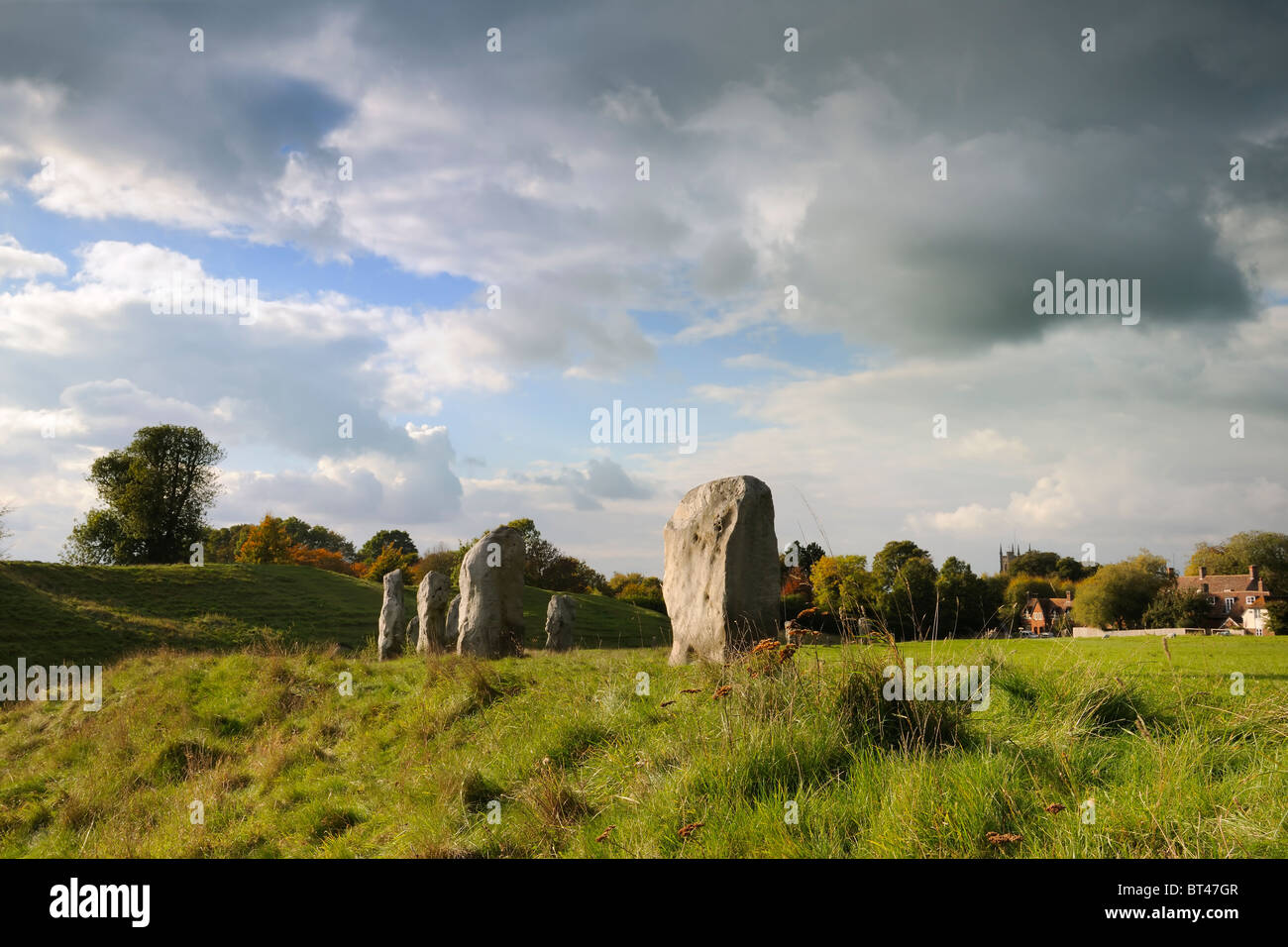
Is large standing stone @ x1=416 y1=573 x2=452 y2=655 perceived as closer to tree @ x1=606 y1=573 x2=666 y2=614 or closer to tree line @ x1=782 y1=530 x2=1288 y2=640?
tree line @ x1=782 y1=530 x2=1288 y2=640

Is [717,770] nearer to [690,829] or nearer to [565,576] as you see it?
[690,829]

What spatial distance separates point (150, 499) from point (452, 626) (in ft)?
138

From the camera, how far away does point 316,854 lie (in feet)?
23.7

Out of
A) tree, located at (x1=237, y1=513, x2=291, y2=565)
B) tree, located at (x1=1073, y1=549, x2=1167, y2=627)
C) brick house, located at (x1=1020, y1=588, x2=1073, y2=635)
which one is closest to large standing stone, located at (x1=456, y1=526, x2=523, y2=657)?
A: brick house, located at (x1=1020, y1=588, x2=1073, y2=635)

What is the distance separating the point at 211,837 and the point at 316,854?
7.13 ft

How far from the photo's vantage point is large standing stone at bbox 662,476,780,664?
11484 mm

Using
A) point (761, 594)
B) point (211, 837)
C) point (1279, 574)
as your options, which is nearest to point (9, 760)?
point (211, 837)

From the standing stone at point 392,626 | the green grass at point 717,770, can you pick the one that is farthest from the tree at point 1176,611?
the standing stone at point 392,626

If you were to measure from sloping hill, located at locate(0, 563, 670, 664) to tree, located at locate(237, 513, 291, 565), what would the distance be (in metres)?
14.5

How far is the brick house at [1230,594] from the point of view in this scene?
125 ft

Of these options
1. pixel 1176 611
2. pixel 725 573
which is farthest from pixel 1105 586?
pixel 725 573
